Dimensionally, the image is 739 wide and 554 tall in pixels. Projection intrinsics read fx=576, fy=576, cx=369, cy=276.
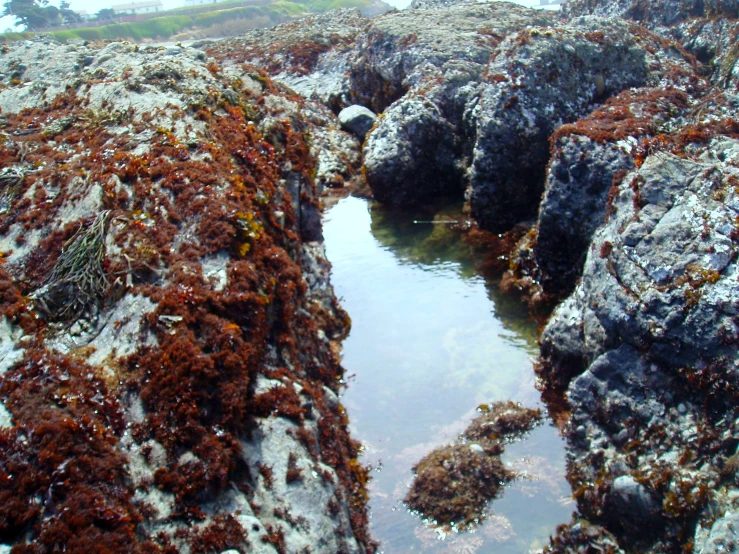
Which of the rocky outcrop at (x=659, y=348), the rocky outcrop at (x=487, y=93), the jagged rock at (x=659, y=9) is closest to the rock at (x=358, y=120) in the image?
the rocky outcrop at (x=487, y=93)

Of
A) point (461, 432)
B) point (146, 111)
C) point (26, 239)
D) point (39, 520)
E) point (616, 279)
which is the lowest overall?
point (461, 432)

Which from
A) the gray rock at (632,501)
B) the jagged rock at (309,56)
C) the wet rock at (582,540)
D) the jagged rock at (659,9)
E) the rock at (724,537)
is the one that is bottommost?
the wet rock at (582,540)

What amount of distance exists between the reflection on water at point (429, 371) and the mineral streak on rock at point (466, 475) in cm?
18

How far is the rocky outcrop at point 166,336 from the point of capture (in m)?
5.86

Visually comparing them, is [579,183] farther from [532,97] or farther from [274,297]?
[274,297]

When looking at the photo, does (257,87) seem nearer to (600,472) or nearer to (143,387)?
(143,387)

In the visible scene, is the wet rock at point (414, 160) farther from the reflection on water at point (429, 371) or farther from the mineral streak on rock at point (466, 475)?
the mineral streak on rock at point (466, 475)

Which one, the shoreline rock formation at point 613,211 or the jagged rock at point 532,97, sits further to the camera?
the jagged rock at point 532,97

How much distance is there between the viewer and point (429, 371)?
1120 cm

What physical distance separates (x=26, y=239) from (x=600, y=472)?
957cm

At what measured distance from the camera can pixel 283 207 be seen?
11.8 m

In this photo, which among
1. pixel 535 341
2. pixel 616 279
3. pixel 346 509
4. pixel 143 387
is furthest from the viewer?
pixel 535 341

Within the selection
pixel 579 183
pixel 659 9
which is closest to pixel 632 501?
pixel 579 183

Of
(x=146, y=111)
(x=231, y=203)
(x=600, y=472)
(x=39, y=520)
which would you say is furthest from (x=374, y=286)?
(x=39, y=520)
